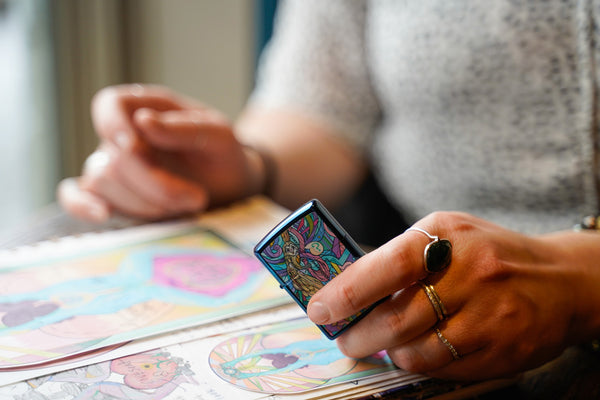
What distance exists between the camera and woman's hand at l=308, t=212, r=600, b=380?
1.05 feet

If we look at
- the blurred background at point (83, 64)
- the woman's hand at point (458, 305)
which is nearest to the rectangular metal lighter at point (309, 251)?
the woman's hand at point (458, 305)

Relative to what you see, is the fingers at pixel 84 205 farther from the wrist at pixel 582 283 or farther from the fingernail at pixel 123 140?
the wrist at pixel 582 283

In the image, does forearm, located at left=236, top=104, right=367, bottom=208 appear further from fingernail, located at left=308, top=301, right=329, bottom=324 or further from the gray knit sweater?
fingernail, located at left=308, top=301, right=329, bottom=324

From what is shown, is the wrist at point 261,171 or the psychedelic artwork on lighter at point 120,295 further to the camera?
the wrist at point 261,171

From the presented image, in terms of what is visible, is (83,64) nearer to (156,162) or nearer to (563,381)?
(156,162)

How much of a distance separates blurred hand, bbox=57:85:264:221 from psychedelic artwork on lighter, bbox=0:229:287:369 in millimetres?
81

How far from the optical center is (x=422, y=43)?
1.95ft

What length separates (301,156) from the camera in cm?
76

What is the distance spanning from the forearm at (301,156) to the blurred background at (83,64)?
2.16ft

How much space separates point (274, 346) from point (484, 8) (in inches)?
15.4

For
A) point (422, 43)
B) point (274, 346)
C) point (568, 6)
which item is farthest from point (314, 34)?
point (274, 346)

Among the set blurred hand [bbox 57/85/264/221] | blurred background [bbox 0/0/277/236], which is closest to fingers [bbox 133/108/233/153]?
blurred hand [bbox 57/85/264/221]

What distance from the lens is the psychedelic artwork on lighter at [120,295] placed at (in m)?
0.37

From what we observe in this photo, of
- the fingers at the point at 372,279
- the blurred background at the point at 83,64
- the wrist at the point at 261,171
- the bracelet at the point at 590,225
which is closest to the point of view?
the fingers at the point at 372,279
